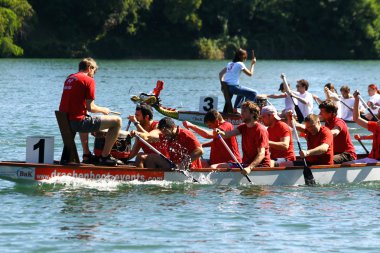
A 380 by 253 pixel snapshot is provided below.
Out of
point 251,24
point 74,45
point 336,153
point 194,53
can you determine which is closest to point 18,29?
point 74,45

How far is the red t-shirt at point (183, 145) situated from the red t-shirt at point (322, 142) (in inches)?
78.3

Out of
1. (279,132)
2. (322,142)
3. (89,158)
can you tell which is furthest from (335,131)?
(89,158)

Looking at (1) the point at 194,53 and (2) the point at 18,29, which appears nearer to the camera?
(2) the point at 18,29

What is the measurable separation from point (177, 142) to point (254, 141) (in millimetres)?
1232

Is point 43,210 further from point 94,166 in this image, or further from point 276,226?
point 276,226

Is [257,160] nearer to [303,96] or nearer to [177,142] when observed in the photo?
[177,142]

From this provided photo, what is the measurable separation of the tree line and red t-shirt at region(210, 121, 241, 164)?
56295 millimetres

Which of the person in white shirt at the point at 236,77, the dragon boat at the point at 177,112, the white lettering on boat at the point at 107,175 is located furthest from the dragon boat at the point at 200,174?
the person in white shirt at the point at 236,77

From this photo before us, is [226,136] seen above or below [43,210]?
above

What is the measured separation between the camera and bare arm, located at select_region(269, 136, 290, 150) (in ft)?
58.1

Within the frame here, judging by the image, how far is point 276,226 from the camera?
14.6m

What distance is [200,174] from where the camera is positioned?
17156 millimetres

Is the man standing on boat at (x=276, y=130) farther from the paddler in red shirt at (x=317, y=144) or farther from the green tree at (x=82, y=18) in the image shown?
the green tree at (x=82, y=18)

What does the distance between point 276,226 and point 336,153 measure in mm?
4416
